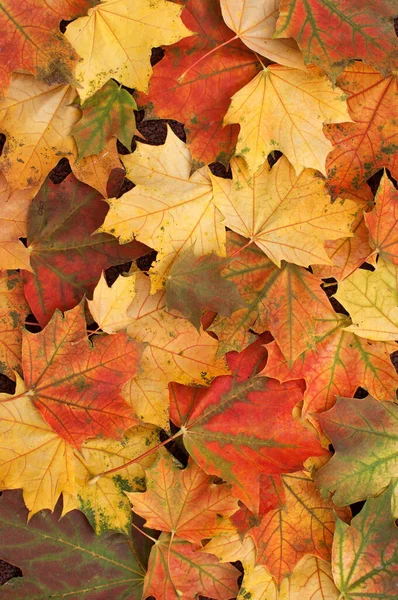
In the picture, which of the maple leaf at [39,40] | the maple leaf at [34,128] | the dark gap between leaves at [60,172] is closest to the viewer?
the maple leaf at [39,40]

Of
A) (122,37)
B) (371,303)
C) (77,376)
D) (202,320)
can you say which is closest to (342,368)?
(371,303)

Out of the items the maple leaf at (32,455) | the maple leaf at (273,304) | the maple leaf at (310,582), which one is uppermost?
the maple leaf at (273,304)

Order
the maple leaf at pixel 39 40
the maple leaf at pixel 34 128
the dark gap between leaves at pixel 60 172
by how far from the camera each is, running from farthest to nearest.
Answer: the dark gap between leaves at pixel 60 172 < the maple leaf at pixel 34 128 < the maple leaf at pixel 39 40

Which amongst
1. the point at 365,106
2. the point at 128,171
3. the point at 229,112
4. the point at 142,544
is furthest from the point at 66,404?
the point at 365,106

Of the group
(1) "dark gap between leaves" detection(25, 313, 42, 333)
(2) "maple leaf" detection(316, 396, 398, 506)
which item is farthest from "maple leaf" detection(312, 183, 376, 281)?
(1) "dark gap between leaves" detection(25, 313, 42, 333)

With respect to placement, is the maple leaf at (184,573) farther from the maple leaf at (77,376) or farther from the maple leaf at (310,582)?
the maple leaf at (77,376)

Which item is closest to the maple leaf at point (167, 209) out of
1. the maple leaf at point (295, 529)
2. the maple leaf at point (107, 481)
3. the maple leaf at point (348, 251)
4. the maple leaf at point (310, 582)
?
the maple leaf at point (348, 251)
